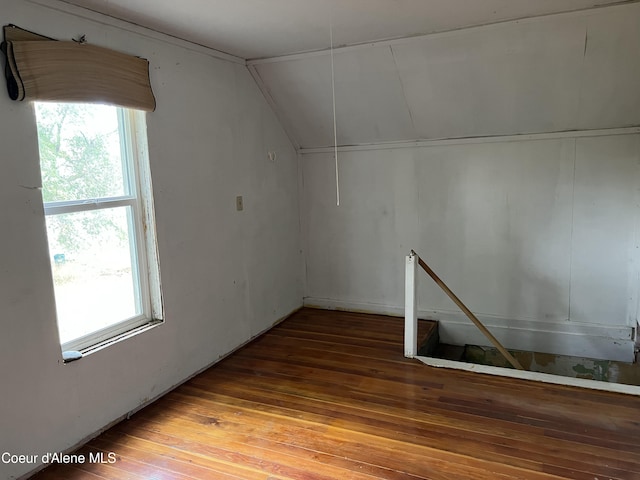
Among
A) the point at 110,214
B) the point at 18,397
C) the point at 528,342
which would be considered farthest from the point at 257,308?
the point at 528,342

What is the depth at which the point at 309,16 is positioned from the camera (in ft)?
8.75

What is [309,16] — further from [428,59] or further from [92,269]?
[92,269]

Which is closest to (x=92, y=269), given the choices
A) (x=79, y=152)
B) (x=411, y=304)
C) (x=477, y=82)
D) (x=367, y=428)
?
(x=79, y=152)

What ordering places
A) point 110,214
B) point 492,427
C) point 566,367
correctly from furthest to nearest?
1. point 566,367
2. point 110,214
3. point 492,427

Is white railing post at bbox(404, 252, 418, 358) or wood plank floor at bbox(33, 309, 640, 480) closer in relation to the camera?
wood plank floor at bbox(33, 309, 640, 480)

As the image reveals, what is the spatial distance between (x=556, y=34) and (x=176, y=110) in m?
2.53

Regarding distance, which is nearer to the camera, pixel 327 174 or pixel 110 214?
pixel 110 214

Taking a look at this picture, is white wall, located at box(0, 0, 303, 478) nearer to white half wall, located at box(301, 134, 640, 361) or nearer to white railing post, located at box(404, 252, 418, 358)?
white half wall, located at box(301, 134, 640, 361)

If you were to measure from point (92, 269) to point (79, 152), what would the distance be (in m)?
0.66

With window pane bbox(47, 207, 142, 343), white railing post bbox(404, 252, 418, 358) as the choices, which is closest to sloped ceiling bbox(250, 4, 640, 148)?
white railing post bbox(404, 252, 418, 358)

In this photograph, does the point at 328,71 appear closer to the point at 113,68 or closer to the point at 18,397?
the point at 113,68

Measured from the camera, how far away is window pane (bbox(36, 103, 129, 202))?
2328 mm

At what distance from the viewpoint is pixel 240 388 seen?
3107mm

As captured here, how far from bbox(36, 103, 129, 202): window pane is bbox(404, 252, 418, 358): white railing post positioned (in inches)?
78.4
